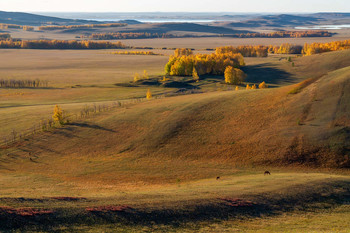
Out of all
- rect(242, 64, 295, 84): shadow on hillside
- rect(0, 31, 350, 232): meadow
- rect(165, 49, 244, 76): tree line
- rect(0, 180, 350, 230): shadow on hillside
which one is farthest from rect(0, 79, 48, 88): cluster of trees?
rect(0, 180, 350, 230): shadow on hillside

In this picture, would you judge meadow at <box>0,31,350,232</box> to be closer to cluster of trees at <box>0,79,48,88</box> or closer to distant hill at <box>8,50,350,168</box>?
distant hill at <box>8,50,350,168</box>

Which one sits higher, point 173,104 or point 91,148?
point 173,104

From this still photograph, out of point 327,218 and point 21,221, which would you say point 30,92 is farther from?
point 327,218

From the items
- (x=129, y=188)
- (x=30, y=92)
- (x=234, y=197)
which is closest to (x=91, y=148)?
(x=129, y=188)

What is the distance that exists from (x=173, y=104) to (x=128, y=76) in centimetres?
9324

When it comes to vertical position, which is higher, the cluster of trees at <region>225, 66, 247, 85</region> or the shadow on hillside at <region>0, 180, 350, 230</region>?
the cluster of trees at <region>225, 66, 247, 85</region>

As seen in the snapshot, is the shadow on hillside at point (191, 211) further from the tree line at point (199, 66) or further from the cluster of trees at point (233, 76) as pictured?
the tree line at point (199, 66)

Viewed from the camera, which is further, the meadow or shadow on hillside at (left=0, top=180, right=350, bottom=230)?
the meadow

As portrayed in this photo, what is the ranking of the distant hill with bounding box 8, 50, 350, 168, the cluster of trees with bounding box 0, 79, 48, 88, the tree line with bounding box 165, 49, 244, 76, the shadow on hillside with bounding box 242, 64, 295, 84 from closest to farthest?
the distant hill with bounding box 8, 50, 350, 168 → the cluster of trees with bounding box 0, 79, 48, 88 → the shadow on hillside with bounding box 242, 64, 295, 84 → the tree line with bounding box 165, 49, 244, 76

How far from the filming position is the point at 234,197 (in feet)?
120

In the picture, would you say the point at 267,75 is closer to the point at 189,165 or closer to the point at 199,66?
the point at 199,66

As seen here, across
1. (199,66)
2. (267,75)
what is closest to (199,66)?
(199,66)

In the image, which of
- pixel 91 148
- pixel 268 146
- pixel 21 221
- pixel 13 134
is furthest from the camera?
pixel 13 134

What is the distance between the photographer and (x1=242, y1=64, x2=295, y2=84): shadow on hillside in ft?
506
